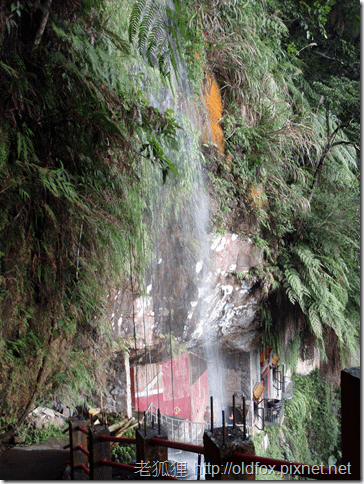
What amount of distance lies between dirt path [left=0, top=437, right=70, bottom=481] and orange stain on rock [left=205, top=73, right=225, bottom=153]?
8.49ft

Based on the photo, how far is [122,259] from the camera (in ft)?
6.11

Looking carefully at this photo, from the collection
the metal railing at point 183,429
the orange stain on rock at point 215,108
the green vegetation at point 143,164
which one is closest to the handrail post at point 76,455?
the green vegetation at point 143,164

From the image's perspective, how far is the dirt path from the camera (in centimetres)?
195

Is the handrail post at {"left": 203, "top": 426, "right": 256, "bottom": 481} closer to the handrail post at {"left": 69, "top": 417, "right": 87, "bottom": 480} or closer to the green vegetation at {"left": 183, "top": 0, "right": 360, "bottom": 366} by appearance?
the handrail post at {"left": 69, "top": 417, "right": 87, "bottom": 480}

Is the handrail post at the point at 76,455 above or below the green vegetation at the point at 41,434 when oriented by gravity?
above

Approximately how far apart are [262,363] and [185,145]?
326cm

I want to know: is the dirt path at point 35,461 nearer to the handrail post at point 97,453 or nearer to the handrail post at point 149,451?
the handrail post at point 97,453

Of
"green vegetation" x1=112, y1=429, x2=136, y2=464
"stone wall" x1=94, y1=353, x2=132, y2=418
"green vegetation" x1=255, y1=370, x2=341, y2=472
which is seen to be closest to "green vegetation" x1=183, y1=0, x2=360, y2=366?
"stone wall" x1=94, y1=353, x2=132, y2=418

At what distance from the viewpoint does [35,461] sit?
2.21 m

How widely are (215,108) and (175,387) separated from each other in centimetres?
285

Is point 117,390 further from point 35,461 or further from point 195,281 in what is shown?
point 195,281

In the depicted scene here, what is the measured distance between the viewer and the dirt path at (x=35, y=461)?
1.95m

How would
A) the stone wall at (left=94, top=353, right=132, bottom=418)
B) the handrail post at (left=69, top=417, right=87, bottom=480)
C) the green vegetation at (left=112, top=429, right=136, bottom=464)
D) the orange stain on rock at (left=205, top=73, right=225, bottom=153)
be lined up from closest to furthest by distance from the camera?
the handrail post at (left=69, top=417, right=87, bottom=480) → the green vegetation at (left=112, top=429, right=136, bottom=464) → the stone wall at (left=94, top=353, right=132, bottom=418) → the orange stain on rock at (left=205, top=73, right=225, bottom=153)

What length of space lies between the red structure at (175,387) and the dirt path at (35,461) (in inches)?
31.3
